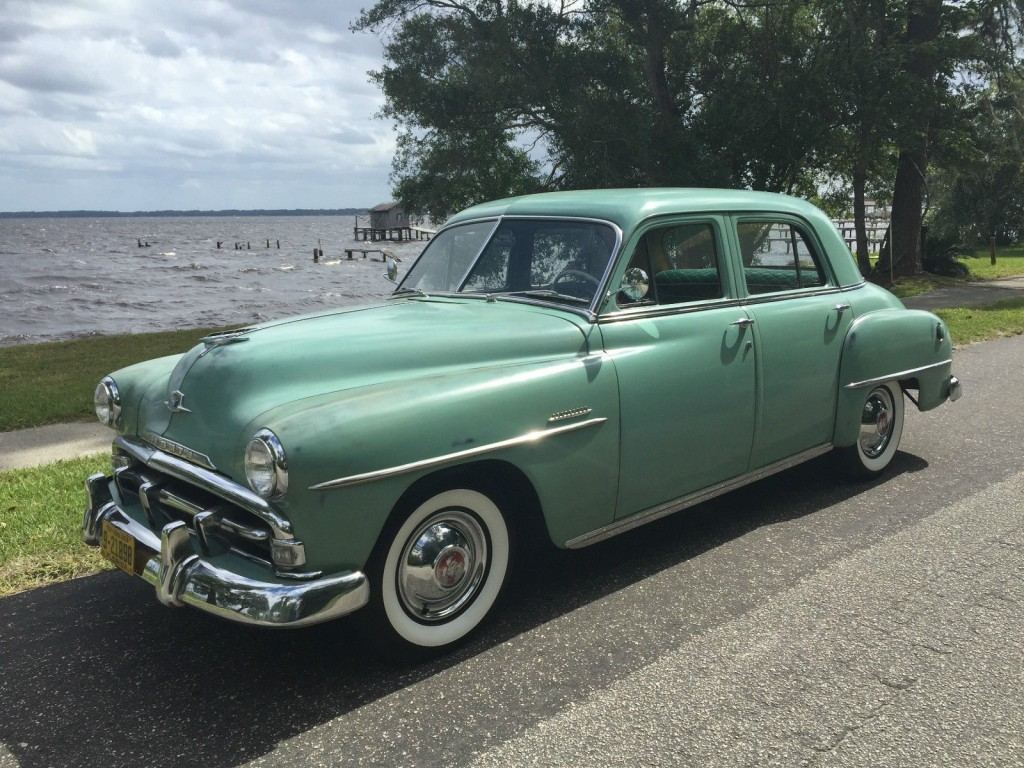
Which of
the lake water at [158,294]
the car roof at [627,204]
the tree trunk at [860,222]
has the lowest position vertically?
the lake water at [158,294]

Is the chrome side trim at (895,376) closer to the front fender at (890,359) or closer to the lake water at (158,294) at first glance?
the front fender at (890,359)

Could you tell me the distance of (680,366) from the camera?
3865 millimetres

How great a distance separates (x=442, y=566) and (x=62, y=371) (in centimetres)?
918

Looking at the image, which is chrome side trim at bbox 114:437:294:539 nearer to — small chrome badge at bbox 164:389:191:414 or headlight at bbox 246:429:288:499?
headlight at bbox 246:429:288:499

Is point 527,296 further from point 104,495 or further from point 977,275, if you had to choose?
point 977,275

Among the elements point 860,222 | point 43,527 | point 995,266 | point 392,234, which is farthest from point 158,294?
point 392,234

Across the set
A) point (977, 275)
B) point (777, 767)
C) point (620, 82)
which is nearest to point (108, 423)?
point (777, 767)

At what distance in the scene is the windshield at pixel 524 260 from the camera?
12.7 ft

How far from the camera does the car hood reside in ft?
10.3

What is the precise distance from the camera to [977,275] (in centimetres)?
2198

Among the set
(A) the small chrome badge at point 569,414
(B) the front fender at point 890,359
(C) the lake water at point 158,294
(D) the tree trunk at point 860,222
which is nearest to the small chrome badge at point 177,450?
(A) the small chrome badge at point 569,414

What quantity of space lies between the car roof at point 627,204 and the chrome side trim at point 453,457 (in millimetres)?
1022

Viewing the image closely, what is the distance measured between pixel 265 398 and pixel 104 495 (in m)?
1.11

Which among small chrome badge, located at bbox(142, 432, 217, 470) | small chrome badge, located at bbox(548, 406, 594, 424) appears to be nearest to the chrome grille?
small chrome badge, located at bbox(142, 432, 217, 470)
